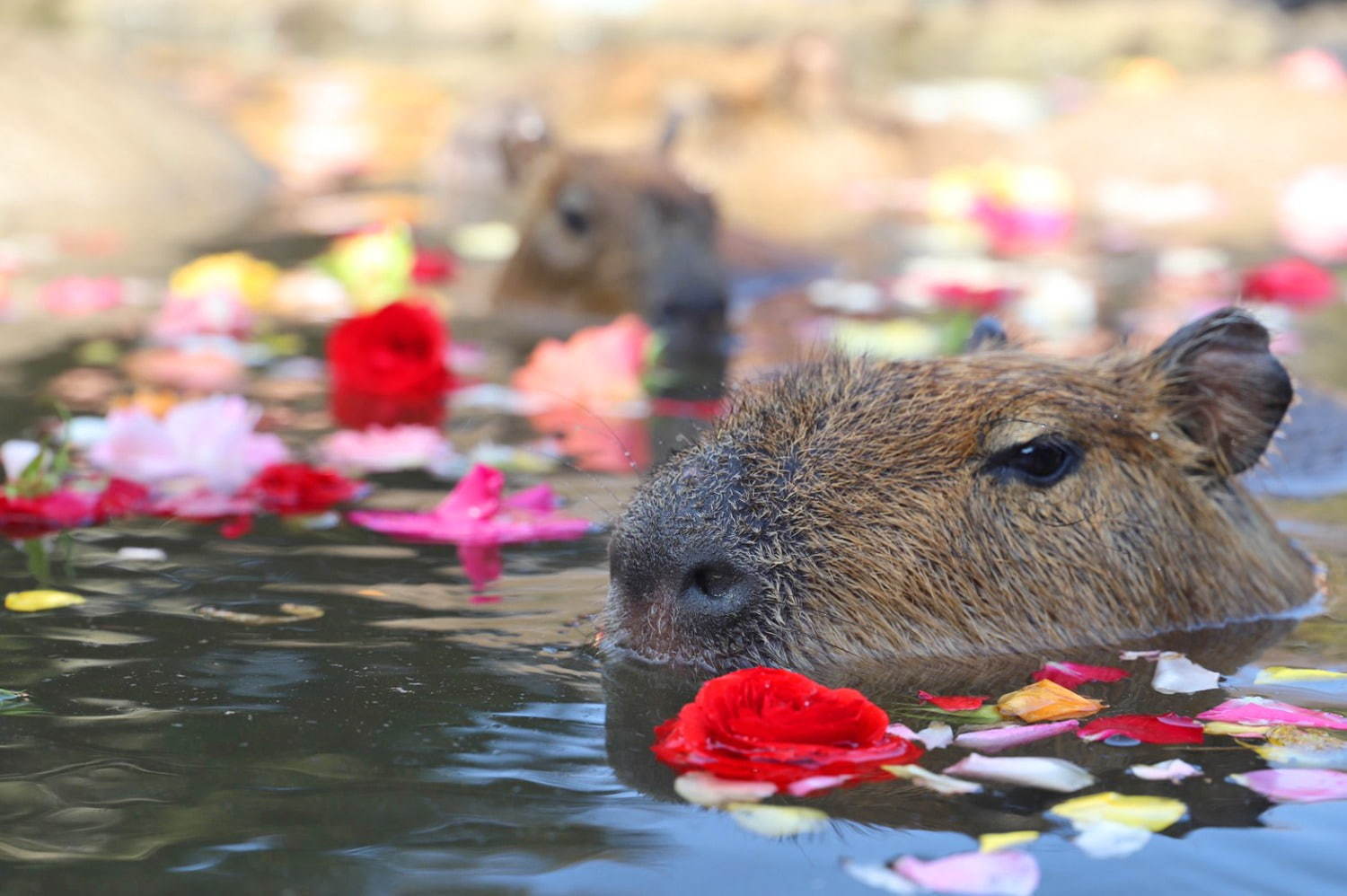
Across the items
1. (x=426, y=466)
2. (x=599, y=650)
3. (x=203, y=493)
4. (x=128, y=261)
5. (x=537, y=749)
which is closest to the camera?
(x=537, y=749)

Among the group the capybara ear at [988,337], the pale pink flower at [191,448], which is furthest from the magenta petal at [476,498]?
the capybara ear at [988,337]

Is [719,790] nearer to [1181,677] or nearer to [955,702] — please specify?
[955,702]

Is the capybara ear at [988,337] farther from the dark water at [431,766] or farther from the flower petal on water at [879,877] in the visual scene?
the flower petal on water at [879,877]

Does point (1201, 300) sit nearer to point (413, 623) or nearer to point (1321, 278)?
point (1321, 278)

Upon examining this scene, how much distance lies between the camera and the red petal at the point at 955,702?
336 cm

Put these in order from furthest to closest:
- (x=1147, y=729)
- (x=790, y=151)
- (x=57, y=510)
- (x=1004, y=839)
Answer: (x=790, y=151), (x=57, y=510), (x=1147, y=729), (x=1004, y=839)

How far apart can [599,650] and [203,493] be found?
1.68 m

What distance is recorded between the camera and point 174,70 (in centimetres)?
1853

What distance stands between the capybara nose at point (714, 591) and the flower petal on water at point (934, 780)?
52cm

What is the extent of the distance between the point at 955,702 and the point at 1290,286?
19.1 ft

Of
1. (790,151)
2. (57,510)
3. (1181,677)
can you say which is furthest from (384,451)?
(790,151)

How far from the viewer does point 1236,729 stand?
131 inches

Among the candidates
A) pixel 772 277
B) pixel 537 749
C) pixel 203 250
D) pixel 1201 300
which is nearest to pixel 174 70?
pixel 203 250

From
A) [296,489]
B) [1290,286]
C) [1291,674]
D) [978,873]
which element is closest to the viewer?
[978,873]
